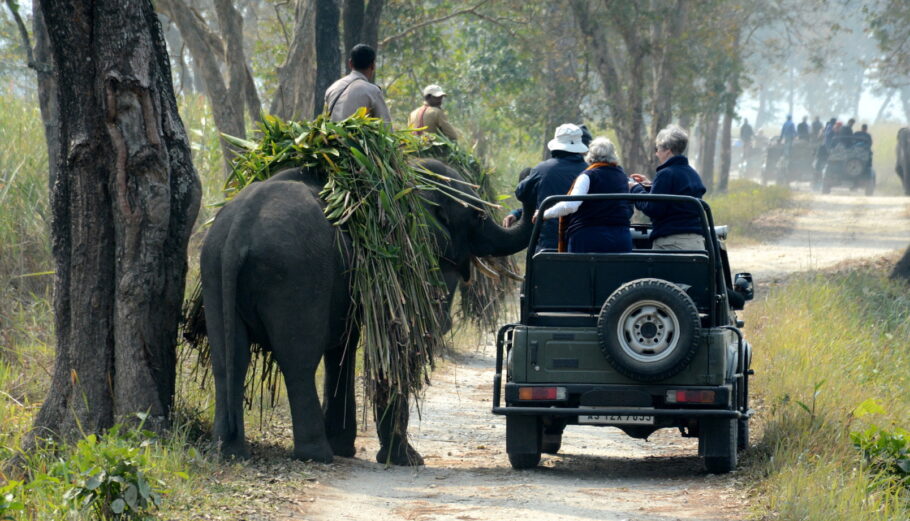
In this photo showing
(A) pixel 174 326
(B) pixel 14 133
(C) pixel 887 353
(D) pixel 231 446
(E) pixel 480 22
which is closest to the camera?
(D) pixel 231 446

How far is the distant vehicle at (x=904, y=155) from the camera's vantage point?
29.8m

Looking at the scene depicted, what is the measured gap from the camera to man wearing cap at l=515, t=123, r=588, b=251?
9055 millimetres

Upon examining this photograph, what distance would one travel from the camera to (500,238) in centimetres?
903

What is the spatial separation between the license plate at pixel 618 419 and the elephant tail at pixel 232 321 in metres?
1.97

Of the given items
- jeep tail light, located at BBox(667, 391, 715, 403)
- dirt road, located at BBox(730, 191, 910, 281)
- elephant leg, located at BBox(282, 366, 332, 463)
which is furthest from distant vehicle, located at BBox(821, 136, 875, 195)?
elephant leg, located at BBox(282, 366, 332, 463)

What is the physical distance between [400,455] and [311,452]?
26.9 inches

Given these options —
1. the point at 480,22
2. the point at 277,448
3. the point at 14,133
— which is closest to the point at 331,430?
the point at 277,448

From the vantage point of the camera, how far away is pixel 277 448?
787 centimetres

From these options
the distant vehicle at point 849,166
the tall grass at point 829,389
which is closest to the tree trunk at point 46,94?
the tall grass at point 829,389

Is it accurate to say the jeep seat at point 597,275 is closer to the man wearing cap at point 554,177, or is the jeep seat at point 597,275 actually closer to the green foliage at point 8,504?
the man wearing cap at point 554,177

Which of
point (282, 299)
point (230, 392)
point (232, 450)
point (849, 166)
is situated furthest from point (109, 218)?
point (849, 166)

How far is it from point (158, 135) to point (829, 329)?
677 cm

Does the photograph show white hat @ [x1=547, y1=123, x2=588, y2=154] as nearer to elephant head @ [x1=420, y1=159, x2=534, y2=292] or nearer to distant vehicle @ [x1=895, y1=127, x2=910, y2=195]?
elephant head @ [x1=420, y1=159, x2=534, y2=292]

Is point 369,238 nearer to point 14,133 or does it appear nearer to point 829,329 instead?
point 829,329
